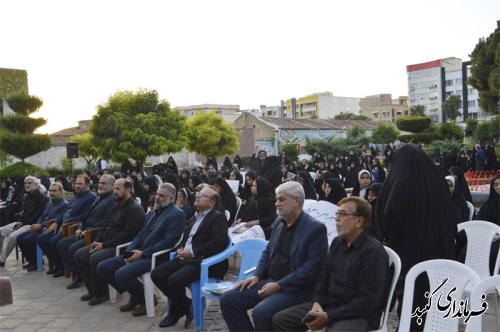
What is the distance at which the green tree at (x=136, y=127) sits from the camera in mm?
24438

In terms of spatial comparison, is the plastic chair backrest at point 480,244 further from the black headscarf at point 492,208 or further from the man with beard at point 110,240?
the man with beard at point 110,240

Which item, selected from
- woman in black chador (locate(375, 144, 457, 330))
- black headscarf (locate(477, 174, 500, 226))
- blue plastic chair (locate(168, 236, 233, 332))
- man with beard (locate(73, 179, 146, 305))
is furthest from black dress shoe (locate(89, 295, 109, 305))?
black headscarf (locate(477, 174, 500, 226))

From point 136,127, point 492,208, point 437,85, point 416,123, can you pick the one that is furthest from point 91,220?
point 437,85

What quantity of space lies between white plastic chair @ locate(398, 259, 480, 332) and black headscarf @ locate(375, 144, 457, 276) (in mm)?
486

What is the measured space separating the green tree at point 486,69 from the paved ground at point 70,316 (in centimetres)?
2225

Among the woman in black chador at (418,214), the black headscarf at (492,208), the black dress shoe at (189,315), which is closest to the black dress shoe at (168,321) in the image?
the black dress shoe at (189,315)

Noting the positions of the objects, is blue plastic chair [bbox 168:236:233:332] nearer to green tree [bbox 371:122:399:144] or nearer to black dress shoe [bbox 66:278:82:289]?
black dress shoe [bbox 66:278:82:289]

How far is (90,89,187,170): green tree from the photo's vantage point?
2444 cm

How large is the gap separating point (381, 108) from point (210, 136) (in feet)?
242

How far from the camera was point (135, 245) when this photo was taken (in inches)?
239

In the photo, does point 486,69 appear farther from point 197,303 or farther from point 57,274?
point 197,303

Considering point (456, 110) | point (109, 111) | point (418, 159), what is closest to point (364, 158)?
point (109, 111)

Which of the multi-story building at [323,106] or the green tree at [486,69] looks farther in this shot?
the multi-story building at [323,106]

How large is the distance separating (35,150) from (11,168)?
5.60 feet
